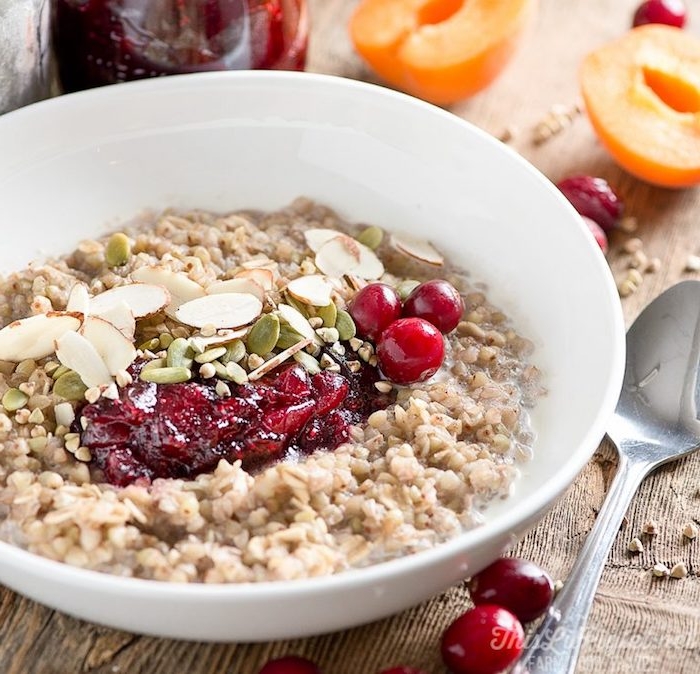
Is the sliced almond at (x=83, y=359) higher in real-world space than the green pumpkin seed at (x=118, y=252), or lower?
higher

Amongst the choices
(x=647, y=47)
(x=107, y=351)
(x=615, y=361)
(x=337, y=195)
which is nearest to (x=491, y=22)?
(x=647, y=47)

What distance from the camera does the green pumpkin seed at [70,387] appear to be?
1.56 meters

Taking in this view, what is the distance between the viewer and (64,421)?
5.04ft

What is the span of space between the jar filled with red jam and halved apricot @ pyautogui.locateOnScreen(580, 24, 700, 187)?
2.19 feet

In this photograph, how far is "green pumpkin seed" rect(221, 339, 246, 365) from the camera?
1.61 m

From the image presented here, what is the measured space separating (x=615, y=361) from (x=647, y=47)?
986 millimetres

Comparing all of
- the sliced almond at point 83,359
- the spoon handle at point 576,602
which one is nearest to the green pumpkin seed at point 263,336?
the sliced almond at point 83,359

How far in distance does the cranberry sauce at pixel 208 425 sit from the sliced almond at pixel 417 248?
368 millimetres

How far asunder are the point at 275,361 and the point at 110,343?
0.79 feet

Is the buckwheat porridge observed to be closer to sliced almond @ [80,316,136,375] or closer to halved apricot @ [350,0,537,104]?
sliced almond @ [80,316,136,375]

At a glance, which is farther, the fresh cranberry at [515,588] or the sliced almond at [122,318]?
the sliced almond at [122,318]

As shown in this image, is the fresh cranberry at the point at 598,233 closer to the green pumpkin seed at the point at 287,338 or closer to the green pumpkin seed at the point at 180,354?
the green pumpkin seed at the point at 287,338

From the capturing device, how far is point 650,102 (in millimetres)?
2209

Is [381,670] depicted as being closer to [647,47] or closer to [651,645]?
[651,645]
